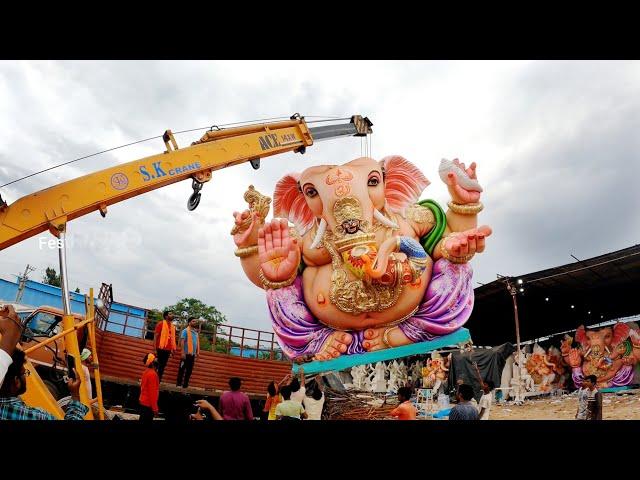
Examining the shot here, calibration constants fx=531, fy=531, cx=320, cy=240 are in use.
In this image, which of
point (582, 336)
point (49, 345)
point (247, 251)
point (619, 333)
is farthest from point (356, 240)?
point (582, 336)

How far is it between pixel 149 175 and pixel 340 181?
287 centimetres

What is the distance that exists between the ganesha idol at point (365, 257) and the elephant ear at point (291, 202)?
25 centimetres

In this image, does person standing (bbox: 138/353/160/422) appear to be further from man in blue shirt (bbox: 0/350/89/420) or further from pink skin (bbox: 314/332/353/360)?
man in blue shirt (bbox: 0/350/89/420)

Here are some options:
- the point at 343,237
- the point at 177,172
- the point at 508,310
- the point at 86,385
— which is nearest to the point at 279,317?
the point at 343,237

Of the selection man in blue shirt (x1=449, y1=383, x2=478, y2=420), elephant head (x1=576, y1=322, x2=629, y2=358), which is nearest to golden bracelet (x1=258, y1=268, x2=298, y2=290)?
man in blue shirt (x1=449, y1=383, x2=478, y2=420)

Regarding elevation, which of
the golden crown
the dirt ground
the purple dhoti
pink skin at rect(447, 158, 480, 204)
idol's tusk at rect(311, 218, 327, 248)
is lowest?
the dirt ground

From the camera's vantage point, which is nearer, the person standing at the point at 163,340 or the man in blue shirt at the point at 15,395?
the man in blue shirt at the point at 15,395

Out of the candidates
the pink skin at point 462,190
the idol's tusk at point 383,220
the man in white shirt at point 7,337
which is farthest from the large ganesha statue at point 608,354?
the man in white shirt at point 7,337

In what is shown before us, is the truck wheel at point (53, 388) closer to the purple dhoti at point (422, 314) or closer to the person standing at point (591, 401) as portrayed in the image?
the purple dhoti at point (422, 314)

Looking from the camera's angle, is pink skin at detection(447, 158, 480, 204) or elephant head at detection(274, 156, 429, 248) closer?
pink skin at detection(447, 158, 480, 204)

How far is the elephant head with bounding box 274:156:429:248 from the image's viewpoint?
8266mm

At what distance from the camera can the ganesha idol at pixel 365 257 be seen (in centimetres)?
802
